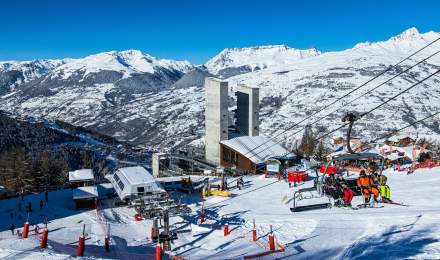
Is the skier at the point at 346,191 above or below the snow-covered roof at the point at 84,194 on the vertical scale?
above

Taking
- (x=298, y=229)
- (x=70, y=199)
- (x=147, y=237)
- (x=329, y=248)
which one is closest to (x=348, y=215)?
(x=298, y=229)

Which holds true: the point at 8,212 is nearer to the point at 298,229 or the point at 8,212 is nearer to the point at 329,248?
the point at 298,229

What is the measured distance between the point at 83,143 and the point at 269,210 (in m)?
180

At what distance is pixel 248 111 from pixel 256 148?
6850 millimetres

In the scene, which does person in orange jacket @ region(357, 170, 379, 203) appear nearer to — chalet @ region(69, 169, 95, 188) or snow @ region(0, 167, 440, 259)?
snow @ region(0, 167, 440, 259)

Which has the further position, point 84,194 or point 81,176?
point 81,176

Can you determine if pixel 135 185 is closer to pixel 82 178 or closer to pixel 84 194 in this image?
pixel 84 194

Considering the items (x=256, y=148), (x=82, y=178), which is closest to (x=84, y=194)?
(x=82, y=178)

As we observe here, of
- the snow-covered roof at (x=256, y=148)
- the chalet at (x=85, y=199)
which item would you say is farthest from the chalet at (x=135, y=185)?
the snow-covered roof at (x=256, y=148)

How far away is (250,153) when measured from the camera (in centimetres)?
4350

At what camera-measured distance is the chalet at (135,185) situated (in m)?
27.5

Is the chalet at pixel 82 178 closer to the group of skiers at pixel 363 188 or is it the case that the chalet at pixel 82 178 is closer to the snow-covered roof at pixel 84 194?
the snow-covered roof at pixel 84 194

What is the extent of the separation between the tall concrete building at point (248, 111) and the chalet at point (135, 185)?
71.7 ft

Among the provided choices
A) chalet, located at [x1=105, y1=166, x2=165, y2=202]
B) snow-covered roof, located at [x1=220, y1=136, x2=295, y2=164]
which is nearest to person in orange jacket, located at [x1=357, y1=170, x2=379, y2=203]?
chalet, located at [x1=105, y1=166, x2=165, y2=202]
